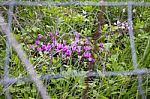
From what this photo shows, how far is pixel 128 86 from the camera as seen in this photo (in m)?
1.27

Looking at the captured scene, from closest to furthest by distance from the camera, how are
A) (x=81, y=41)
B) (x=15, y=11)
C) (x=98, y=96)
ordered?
(x=98, y=96)
(x=81, y=41)
(x=15, y=11)

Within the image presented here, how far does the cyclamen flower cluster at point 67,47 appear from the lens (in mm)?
1375

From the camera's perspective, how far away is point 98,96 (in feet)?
3.92

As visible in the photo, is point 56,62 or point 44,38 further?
point 44,38

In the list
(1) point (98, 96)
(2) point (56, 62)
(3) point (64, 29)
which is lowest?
(1) point (98, 96)

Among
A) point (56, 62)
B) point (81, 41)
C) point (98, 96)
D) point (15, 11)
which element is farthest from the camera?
point (15, 11)

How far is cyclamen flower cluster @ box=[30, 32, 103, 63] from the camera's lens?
1.38 meters

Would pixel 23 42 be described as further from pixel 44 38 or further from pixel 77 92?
pixel 77 92

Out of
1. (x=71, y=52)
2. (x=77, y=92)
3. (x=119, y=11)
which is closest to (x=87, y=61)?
(x=71, y=52)

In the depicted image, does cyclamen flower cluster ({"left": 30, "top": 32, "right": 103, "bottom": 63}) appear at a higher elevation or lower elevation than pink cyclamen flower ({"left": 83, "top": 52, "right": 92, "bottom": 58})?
higher

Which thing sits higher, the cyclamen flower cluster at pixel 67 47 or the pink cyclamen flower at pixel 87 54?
the cyclamen flower cluster at pixel 67 47

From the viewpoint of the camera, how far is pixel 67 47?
1.39m

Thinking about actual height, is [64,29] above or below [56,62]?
above

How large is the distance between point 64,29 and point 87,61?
22cm
